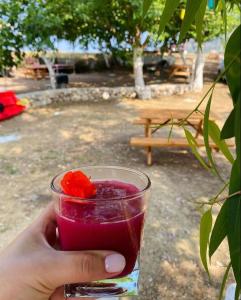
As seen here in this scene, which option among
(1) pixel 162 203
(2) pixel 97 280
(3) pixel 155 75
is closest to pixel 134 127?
(1) pixel 162 203

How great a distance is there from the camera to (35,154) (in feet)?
17.9

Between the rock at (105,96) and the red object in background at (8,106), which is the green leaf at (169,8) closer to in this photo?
the red object in background at (8,106)

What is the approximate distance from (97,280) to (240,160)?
0.66 meters

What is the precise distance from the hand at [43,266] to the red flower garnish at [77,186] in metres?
0.15

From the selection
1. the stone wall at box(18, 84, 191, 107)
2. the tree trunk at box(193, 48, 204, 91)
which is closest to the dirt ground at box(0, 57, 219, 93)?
the stone wall at box(18, 84, 191, 107)

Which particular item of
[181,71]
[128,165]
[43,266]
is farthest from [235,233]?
[181,71]

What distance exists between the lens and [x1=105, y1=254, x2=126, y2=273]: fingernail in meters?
0.85

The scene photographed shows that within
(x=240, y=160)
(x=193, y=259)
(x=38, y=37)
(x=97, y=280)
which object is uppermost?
(x=38, y=37)

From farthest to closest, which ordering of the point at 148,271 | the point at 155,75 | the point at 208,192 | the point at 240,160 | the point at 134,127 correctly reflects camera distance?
the point at 155,75, the point at 134,127, the point at 208,192, the point at 148,271, the point at 240,160

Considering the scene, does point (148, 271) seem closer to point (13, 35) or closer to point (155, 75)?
point (13, 35)

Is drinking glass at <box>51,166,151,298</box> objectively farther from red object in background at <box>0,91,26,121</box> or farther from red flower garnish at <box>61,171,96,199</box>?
red object in background at <box>0,91,26,121</box>

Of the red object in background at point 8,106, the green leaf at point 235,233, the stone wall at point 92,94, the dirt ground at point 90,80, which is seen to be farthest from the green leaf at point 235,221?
the dirt ground at point 90,80

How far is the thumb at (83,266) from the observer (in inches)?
33.5

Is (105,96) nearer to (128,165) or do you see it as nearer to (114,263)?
(128,165)
